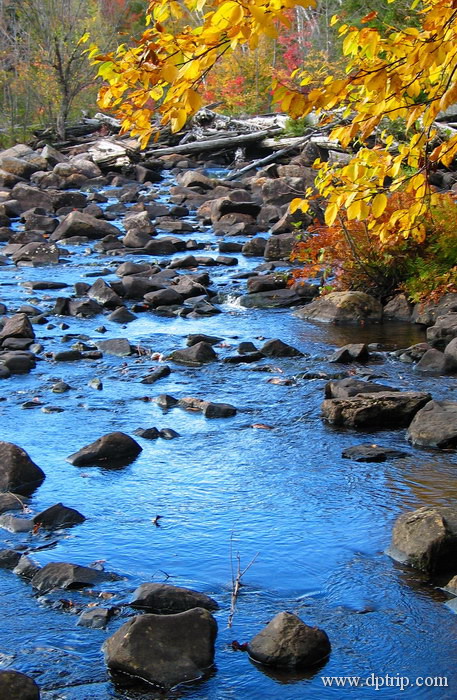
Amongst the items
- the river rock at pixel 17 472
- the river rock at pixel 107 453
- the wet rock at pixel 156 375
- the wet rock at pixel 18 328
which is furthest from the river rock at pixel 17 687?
the wet rock at pixel 18 328

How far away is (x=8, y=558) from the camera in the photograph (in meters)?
4.52

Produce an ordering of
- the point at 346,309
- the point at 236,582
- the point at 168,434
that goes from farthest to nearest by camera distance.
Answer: the point at 346,309 → the point at 168,434 → the point at 236,582

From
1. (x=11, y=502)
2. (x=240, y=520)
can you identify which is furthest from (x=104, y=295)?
(x=240, y=520)

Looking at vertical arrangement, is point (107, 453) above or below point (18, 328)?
above

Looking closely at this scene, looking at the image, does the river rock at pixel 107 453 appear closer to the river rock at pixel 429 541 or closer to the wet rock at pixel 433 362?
the river rock at pixel 429 541

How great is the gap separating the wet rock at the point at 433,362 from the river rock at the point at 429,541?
135 inches

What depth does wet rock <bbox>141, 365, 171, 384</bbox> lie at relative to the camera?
786cm

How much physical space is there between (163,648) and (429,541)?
4.79 feet

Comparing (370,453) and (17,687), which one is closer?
(17,687)

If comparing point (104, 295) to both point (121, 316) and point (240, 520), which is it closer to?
point (121, 316)

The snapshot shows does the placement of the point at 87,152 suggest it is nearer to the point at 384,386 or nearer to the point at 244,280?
the point at 244,280

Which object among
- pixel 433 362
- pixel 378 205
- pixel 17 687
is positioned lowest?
pixel 433 362

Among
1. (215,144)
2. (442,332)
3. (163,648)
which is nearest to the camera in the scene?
(163,648)

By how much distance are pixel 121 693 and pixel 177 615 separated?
0.38m
